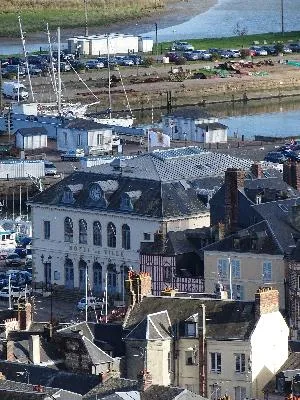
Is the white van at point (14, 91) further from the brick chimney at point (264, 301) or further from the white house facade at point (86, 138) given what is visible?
the brick chimney at point (264, 301)

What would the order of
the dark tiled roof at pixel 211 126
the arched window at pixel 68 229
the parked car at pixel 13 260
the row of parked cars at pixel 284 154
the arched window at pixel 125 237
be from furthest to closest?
1. the dark tiled roof at pixel 211 126
2. the row of parked cars at pixel 284 154
3. the parked car at pixel 13 260
4. the arched window at pixel 68 229
5. the arched window at pixel 125 237

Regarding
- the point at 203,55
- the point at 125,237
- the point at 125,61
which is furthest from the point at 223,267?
the point at 203,55

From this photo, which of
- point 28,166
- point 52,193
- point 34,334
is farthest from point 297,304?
A: point 28,166

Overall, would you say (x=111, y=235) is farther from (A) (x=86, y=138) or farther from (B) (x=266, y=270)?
(A) (x=86, y=138)

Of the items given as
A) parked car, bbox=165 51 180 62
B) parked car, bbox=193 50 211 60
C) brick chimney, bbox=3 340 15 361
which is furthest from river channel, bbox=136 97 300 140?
brick chimney, bbox=3 340 15 361

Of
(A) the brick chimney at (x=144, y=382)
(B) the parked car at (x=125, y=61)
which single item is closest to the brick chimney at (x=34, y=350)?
(A) the brick chimney at (x=144, y=382)
